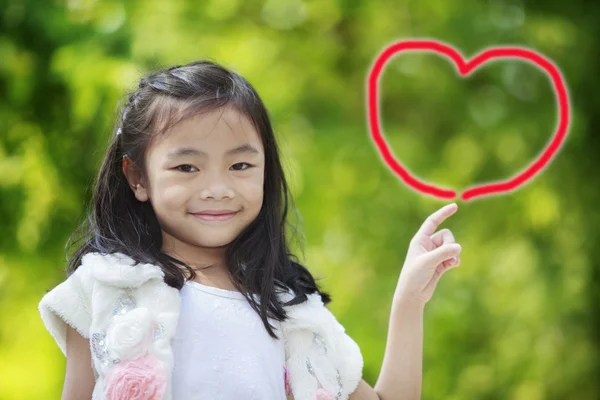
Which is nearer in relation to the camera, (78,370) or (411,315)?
(78,370)

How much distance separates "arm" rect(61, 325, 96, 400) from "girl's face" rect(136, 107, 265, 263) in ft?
0.65

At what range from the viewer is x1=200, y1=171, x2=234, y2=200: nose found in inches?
52.4

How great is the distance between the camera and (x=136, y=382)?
1220 millimetres

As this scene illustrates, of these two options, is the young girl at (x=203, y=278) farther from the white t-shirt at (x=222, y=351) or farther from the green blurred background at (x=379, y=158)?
the green blurred background at (x=379, y=158)

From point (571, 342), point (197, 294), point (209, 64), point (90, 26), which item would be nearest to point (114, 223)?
point (197, 294)

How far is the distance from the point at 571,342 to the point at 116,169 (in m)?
2.17

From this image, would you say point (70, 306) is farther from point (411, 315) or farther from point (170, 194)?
point (411, 315)

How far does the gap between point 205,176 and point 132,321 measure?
0.23 m

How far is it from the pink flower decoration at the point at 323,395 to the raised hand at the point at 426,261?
0.72ft

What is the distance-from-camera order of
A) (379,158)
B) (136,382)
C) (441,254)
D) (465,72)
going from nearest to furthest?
(136,382), (441,254), (465,72), (379,158)

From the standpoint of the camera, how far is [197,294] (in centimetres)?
133

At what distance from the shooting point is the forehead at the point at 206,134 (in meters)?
1.33

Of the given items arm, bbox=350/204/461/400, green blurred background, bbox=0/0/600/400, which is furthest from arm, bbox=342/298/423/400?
green blurred background, bbox=0/0/600/400

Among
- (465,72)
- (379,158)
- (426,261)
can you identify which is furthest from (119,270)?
(379,158)
